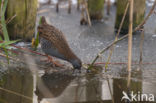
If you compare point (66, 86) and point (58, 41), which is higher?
point (58, 41)

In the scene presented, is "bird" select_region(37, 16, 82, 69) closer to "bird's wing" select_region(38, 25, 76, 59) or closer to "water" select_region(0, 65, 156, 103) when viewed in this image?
"bird's wing" select_region(38, 25, 76, 59)

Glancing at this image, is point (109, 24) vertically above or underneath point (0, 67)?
above

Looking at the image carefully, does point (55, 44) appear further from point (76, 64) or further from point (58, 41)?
point (76, 64)

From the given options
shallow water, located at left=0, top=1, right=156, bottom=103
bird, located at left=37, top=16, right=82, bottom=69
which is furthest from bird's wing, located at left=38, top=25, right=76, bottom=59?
shallow water, located at left=0, top=1, right=156, bottom=103

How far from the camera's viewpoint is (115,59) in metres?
5.16

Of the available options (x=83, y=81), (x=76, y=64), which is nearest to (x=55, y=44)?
(x=76, y=64)

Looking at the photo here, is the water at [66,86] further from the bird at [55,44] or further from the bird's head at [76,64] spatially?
the bird at [55,44]

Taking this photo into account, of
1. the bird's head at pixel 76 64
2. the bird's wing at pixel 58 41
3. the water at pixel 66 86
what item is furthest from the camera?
the bird's wing at pixel 58 41

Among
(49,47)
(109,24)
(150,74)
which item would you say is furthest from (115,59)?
(109,24)

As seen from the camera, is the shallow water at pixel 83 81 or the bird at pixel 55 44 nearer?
the shallow water at pixel 83 81

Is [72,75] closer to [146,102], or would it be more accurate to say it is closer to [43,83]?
[43,83]

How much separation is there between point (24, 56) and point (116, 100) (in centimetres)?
214

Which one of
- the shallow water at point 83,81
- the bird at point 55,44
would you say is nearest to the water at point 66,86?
the shallow water at point 83,81

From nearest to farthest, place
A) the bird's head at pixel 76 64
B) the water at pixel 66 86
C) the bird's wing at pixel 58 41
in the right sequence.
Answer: the water at pixel 66 86, the bird's head at pixel 76 64, the bird's wing at pixel 58 41
